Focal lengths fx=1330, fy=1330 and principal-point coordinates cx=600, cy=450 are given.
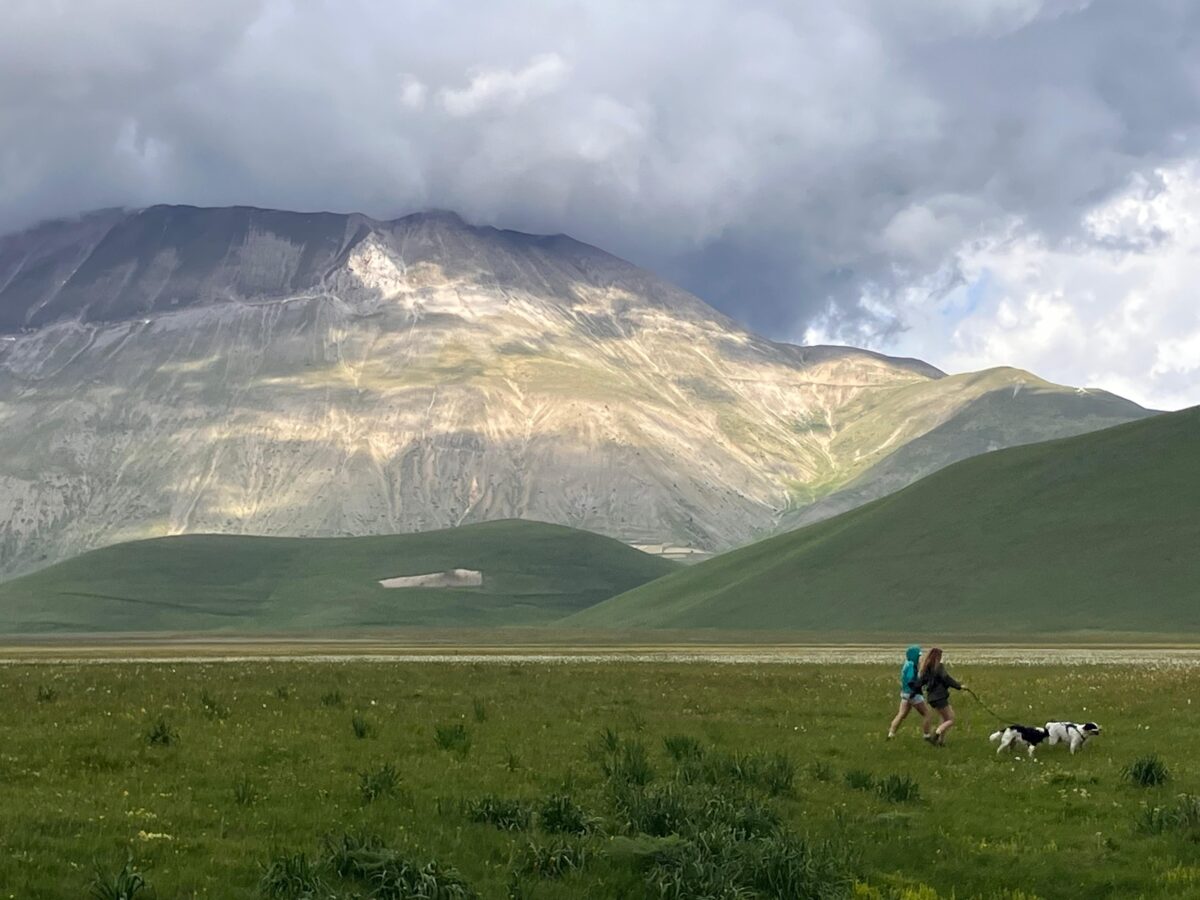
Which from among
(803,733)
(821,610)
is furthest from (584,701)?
(821,610)

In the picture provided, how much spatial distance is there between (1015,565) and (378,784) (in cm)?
16102

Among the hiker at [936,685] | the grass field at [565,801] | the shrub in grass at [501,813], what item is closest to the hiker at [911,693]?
the hiker at [936,685]

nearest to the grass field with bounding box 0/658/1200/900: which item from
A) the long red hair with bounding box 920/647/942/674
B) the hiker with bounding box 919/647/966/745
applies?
the hiker with bounding box 919/647/966/745

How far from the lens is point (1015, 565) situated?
17088 centimetres

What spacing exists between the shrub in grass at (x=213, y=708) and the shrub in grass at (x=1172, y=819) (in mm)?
18506

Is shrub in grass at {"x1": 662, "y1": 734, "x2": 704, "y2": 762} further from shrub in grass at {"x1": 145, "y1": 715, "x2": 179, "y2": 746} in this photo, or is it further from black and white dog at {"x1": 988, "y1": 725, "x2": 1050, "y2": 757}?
shrub in grass at {"x1": 145, "y1": 715, "x2": 179, "y2": 746}

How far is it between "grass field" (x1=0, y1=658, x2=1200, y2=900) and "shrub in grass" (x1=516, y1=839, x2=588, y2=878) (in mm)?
35

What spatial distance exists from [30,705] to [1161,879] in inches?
941

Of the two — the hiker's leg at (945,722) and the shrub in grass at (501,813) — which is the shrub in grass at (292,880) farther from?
the hiker's leg at (945,722)

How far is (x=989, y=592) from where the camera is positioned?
163875 millimetres

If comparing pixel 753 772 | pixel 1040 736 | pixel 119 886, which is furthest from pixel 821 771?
pixel 119 886

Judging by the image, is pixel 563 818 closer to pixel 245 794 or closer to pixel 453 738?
pixel 245 794

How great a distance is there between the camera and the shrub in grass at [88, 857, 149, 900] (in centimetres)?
1440

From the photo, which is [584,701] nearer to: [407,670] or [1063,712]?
[1063,712]
